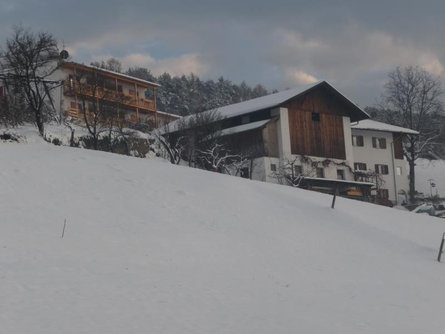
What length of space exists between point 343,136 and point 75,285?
1726 inches

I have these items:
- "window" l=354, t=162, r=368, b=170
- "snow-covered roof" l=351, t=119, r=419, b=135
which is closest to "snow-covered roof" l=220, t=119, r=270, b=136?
"window" l=354, t=162, r=368, b=170

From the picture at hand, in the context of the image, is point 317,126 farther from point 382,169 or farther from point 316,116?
point 382,169

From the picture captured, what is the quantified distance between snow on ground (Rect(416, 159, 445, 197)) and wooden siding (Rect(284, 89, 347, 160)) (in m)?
18.5

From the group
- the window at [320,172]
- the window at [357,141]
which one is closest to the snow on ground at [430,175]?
the window at [357,141]

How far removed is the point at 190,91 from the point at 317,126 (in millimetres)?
56465

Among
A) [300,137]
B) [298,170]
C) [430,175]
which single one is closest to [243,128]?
[300,137]

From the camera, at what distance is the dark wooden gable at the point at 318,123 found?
53.0 metres

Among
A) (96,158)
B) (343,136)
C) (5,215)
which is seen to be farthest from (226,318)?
(343,136)

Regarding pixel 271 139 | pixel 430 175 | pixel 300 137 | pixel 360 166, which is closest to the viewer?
pixel 271 139

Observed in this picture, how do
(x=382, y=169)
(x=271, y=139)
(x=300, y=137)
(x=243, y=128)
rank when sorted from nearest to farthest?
(x=271, y=139) < (x=243, y=128) < (x=300, y=137) < (x=382, y=169)

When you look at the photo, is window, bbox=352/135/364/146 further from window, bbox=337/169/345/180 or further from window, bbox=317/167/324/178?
window, bbox=317/167/324/178

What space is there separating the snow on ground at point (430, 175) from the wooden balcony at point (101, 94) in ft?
95.9

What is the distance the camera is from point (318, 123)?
55.0 metres

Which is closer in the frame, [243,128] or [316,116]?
[243,128]
